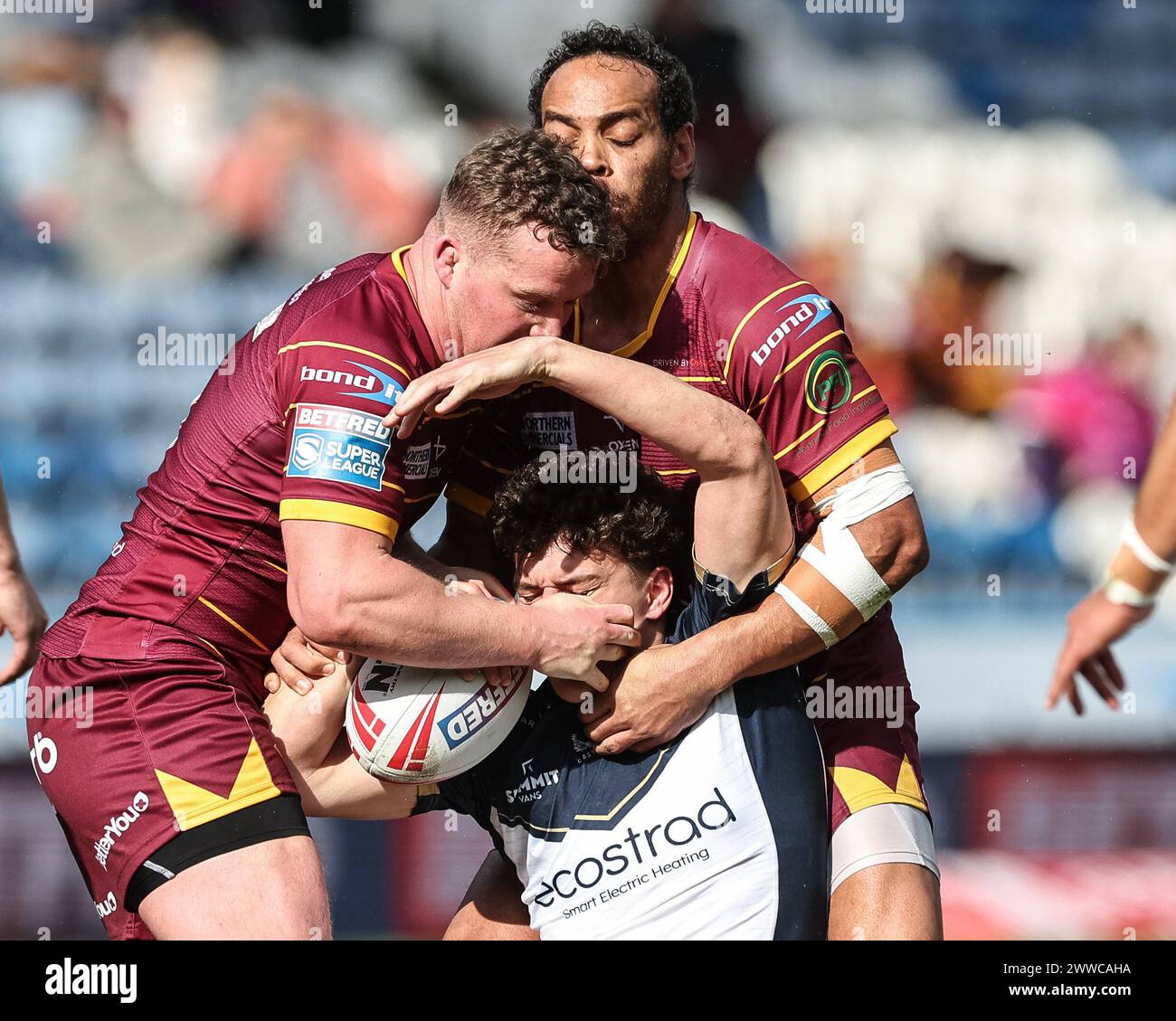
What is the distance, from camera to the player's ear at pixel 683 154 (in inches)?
139

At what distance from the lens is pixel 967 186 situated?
628 centimetres

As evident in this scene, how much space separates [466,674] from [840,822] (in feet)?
3.43

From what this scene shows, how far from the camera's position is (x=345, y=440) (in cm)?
286

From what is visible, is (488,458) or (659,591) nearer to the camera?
(659,591)

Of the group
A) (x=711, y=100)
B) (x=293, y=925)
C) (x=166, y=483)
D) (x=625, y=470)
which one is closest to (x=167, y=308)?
(x=711, y=100)

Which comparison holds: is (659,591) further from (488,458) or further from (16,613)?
(16,613)

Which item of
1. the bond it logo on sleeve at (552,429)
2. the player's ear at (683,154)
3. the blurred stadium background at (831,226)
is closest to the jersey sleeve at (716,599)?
the bond it logo on sleeve at (552,429)

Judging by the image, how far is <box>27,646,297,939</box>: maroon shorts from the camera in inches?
117

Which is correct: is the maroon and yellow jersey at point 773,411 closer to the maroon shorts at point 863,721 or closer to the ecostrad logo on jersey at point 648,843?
the maroon shorts at point 863,721

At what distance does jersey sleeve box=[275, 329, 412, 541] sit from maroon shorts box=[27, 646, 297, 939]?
49cm

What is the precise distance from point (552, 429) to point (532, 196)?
0.67 m

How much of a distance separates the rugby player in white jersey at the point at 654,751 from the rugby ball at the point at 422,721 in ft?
0.49
